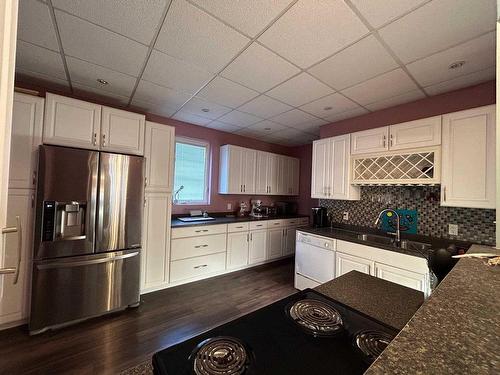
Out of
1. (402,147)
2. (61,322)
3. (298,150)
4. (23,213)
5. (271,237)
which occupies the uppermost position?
(298,150)

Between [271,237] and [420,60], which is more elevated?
[420,60]

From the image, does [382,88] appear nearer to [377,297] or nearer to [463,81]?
[463,81]

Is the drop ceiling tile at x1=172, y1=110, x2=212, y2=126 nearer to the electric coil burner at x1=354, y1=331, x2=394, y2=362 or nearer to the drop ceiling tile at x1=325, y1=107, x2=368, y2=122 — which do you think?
the drop ceiling tile at x1=325, y1=107, x2=368, y2=122

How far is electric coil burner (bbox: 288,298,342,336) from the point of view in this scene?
0.74m

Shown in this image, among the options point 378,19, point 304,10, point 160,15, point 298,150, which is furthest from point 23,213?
point 298,150

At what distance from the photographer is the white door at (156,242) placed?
262cm

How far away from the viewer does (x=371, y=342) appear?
0.68 meters

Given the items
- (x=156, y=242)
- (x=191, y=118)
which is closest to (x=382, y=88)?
(x=191, y=118)

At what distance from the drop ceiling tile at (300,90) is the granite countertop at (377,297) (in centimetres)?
180

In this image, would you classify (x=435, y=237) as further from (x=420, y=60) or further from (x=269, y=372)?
(x=269, y=372)

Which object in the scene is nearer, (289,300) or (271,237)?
Result: (289,300)

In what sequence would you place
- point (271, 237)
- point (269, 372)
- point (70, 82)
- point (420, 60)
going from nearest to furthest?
point (269, 372) < point (420, 60) < point (70, 82) < point (271, 237)

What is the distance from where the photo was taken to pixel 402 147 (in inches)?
94.0

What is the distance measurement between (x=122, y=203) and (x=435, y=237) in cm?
348
